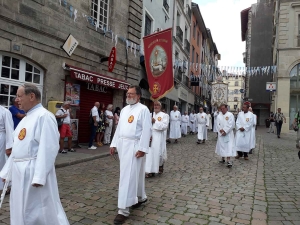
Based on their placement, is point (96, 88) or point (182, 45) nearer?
point (96, 88)

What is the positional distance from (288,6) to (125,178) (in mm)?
23984

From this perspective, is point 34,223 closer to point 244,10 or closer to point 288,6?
point 288,6

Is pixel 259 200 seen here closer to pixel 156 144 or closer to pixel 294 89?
pixel 156 144

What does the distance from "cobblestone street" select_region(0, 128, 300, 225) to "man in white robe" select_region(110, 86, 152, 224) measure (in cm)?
30

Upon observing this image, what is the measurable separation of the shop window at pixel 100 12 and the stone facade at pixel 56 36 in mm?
216

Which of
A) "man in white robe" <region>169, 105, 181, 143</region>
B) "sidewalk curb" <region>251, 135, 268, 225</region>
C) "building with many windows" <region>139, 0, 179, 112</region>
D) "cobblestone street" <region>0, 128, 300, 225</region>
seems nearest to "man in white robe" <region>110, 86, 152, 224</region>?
"cobblestone street" <region>0, 128, 300, 225</region>

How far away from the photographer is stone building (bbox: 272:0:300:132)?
73.9ft

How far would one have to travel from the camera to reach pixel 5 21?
8.02m

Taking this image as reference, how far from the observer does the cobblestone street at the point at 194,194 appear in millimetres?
4117

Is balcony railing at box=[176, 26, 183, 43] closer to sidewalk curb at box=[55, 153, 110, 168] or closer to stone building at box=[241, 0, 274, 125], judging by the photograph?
sidewalk curb at box=[55, 153, 110, 168]

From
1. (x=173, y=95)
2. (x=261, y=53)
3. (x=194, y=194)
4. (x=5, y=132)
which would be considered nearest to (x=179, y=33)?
(x=173, y=95)

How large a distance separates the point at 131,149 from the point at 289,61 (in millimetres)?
22159

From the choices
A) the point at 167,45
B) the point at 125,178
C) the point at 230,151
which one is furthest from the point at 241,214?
the point at 167,45

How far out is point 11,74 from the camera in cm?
859
